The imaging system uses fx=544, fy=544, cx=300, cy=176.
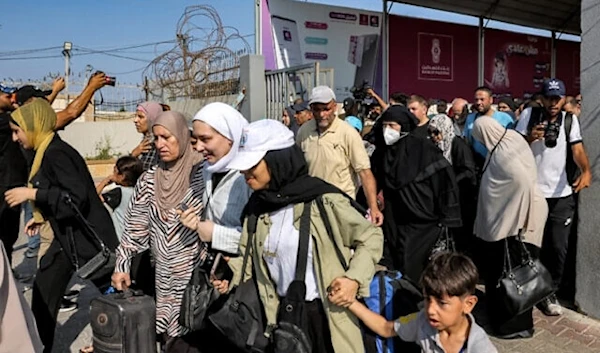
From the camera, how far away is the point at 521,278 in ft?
12.1

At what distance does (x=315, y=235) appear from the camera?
7.90 ft

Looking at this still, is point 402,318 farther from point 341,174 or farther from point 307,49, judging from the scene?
point 307,49

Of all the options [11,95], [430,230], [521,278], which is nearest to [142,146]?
[11,95]

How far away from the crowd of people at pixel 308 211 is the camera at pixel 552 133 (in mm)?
13

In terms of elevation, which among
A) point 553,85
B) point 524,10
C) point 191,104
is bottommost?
point 553,85

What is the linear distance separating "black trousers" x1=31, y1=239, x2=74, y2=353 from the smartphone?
1.14 m

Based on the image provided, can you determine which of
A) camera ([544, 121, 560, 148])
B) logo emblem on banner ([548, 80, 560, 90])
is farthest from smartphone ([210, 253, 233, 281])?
logo emblem on banner ([548, 80, 560, 90])

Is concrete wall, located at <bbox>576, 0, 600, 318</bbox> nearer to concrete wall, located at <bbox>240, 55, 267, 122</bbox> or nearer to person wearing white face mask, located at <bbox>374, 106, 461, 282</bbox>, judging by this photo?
person wearing white face mask, located at <bbox>374, 106, 461, 282</bbox>

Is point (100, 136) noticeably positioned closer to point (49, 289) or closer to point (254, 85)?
point (254, 85)

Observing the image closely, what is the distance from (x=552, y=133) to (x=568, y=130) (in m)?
0.15

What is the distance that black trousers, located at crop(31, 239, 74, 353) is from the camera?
3.33 meters

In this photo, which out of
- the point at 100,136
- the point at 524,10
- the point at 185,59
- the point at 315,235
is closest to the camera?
the point at 315,235

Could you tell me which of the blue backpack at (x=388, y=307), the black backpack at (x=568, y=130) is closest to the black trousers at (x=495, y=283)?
the black backpack at (x=568, y=130)

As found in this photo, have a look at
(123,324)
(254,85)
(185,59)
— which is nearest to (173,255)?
(123,324)
